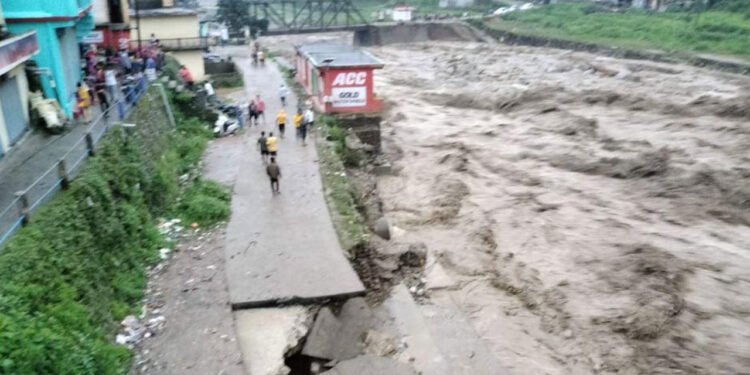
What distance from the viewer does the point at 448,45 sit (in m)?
64.1

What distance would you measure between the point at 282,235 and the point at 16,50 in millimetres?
7400

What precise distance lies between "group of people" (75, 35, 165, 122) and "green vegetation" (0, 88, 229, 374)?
156cm

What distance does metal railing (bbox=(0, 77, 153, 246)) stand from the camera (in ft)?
29.5

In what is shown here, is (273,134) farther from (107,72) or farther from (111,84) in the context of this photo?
(107,72)

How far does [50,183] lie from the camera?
10930 mm

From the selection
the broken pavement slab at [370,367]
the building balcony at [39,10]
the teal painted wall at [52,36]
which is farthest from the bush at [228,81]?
the broken pavement slab at [370,367]

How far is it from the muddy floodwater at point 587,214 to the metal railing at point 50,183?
8306 millimetres

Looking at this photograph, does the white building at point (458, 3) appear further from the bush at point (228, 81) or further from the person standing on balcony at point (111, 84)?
the person standing on balcony at point (111, 84)

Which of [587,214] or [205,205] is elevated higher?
[205,205]

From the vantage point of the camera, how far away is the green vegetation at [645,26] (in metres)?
50.6

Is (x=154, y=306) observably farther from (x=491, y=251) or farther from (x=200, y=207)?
(x=491, y=251)

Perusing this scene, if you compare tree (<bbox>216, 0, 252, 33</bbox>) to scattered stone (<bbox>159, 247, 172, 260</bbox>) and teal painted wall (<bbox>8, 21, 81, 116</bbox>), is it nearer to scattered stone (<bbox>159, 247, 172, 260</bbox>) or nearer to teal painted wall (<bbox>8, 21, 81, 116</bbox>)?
teal painted wall (<bbox>8, 21, 81, 116</bbox>)

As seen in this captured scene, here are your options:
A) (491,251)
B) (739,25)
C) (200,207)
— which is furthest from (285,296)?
(739,25)

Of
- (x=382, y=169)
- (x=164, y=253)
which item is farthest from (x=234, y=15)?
(x=164, y=253)
